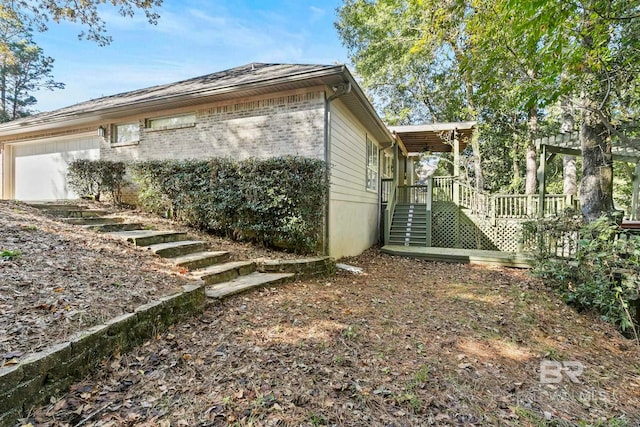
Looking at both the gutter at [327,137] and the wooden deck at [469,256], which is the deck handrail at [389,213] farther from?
the gutter at [327,137]

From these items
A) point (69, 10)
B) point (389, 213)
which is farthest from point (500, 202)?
point (69, 10)

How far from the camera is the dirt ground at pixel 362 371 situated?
2.06 metres

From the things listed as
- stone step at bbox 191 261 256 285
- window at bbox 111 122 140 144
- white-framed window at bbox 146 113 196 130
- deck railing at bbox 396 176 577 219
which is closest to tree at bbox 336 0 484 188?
deck railing at bbox 396 176 577 219

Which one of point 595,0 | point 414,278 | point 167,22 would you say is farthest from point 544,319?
point 167,22

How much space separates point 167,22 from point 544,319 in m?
11.2

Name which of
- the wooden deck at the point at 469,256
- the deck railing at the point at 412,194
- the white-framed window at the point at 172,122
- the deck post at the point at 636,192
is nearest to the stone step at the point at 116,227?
the white-framed window at the point at 172,122

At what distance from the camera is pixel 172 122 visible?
326 inches

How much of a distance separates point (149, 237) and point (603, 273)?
7009 mm

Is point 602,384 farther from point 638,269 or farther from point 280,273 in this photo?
point 280,273

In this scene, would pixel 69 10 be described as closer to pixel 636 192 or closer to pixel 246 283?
pixel 246 283

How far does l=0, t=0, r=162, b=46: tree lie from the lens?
27.0 ft

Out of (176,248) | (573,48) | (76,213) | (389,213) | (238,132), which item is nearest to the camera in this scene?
(573,48)

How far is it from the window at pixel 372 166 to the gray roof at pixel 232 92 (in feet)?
2.00

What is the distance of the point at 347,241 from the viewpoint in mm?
8078
